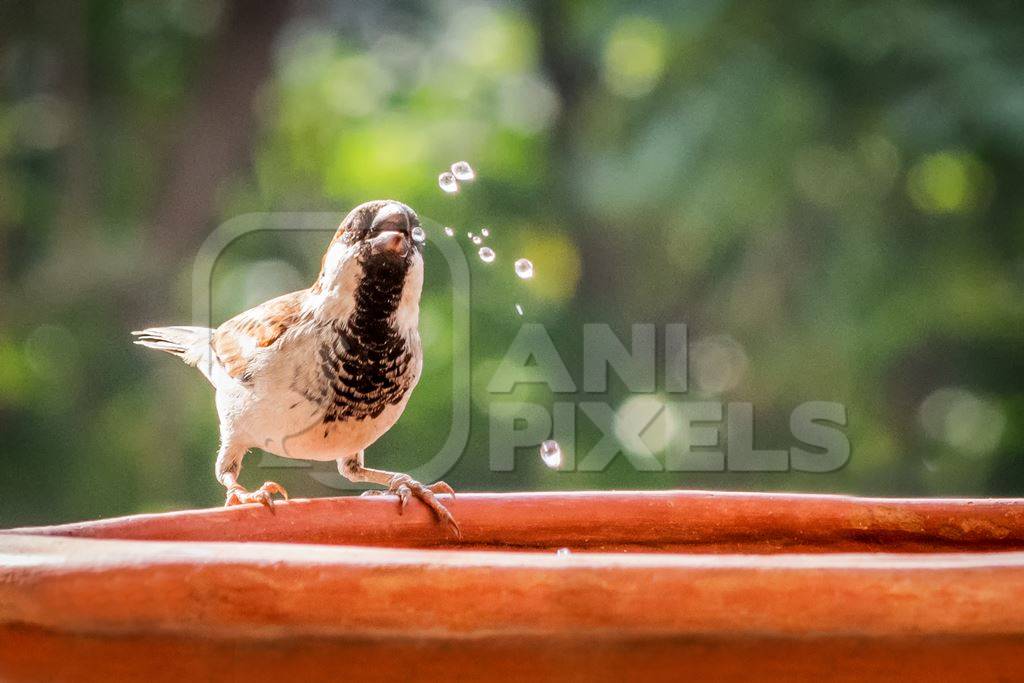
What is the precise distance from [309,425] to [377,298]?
0.23m

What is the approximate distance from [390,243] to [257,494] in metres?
0.43

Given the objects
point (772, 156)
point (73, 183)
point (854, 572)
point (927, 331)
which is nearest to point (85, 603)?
point (854, 572)

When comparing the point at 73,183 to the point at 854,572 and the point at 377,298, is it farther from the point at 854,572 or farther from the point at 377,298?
the point at 854,572

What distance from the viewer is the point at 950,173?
3619mm

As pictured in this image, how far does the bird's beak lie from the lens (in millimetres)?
1764

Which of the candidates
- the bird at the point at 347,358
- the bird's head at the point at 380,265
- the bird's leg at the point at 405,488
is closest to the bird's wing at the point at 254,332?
the bird at the point at 347,358

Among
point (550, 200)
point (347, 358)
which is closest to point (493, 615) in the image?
point (347, 358)

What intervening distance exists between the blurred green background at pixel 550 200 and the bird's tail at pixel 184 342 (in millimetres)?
1184

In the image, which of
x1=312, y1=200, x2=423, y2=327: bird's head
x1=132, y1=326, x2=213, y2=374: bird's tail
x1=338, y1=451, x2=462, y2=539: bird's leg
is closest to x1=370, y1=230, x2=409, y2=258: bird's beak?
x1=312, y1=200, x2=423, y2=327: bird's head

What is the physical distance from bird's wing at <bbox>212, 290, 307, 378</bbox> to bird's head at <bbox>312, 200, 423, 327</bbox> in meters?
0.13

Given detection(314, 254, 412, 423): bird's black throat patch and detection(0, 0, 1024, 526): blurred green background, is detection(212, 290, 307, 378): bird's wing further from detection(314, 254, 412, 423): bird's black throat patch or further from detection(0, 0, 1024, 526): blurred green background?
detection(0, 0, 1024, 526): blurred green background

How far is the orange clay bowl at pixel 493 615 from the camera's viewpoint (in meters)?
0.87

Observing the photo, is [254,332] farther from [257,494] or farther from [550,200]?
[550,200]

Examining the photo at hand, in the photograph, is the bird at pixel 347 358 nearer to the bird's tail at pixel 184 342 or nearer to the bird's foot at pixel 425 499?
the bird's foot at pixel 425 499
